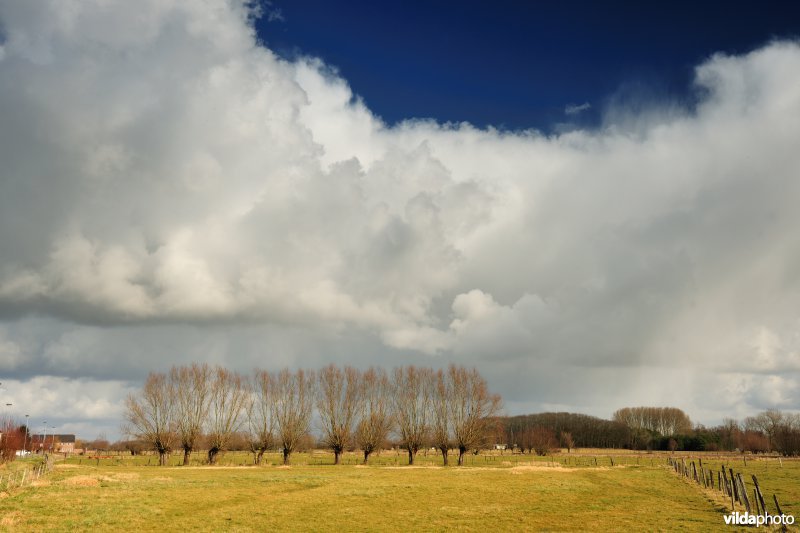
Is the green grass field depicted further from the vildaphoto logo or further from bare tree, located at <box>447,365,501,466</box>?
bare tree, located at <box>447,365,501,466</box>

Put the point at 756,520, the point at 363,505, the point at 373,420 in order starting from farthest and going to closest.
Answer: the point at 373,420
the point at 363,505
the point at 756,520

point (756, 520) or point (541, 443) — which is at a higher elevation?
point (756, 520)

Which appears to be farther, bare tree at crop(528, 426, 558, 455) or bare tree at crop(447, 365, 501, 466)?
bare tree at crop(528, 426, 558, 455)

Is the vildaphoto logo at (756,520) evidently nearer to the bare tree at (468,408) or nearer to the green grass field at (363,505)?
the green grass field at (363,505)

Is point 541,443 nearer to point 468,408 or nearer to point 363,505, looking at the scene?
point 468,408

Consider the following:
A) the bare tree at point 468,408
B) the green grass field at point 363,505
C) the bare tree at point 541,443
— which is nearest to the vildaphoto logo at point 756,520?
the green grass field at point 363,505

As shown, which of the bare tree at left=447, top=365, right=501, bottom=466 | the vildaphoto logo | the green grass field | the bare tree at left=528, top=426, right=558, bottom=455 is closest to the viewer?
the vildaphoto logo

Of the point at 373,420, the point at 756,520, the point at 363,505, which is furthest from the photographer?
the point at 373,420

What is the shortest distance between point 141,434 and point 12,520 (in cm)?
7732

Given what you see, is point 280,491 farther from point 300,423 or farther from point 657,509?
point 300,423

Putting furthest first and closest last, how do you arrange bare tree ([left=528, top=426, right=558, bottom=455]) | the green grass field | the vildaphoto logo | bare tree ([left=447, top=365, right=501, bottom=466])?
1. bare tree ([left=528, top=426, right=558, bottom=455])
2. bare tree ([left=447, top=365, right=501, bottom=466])
3. the green grass field
4. the vildaphoto logo

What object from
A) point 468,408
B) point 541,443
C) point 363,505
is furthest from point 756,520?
point 541,443

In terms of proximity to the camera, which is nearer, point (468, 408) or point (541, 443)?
point (468, 408)

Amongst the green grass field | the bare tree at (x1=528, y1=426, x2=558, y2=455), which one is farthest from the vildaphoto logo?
the bare tree at (x1=528, y1=426, x2=558, y2=455)
